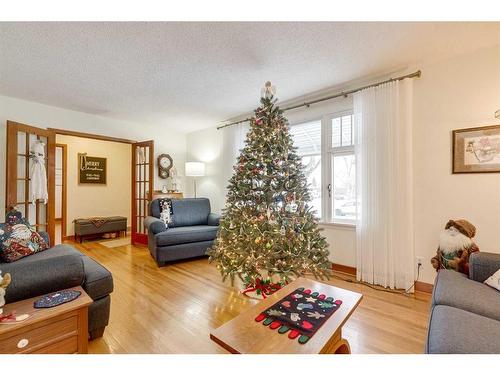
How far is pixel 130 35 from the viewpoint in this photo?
73.4 inches

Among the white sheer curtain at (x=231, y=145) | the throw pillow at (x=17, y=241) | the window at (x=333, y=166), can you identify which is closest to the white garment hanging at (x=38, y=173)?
the throw pillow at (x=17, y=241)

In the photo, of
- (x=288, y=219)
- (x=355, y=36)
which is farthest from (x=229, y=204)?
(x=355, y=36)

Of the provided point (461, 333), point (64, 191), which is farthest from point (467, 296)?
point (64, 191)

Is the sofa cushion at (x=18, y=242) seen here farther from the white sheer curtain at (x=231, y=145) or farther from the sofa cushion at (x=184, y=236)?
the white sheer curtain at (x=231, y=145)

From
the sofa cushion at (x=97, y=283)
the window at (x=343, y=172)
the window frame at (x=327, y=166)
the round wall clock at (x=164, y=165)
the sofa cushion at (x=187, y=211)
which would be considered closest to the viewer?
the sofa cushion at (x=97, y=283)

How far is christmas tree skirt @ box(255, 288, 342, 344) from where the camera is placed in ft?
3.49

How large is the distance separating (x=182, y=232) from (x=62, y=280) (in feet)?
6.43

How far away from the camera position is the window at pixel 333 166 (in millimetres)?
2883

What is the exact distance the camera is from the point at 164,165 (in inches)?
188

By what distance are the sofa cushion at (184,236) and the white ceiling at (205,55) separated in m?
1.89

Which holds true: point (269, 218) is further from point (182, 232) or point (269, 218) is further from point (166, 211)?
point (166, 211)

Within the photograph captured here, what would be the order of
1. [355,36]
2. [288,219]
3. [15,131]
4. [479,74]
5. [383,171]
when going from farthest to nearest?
[15,131]
[383,171]
[288,219]
[479,74]
[355,36]
